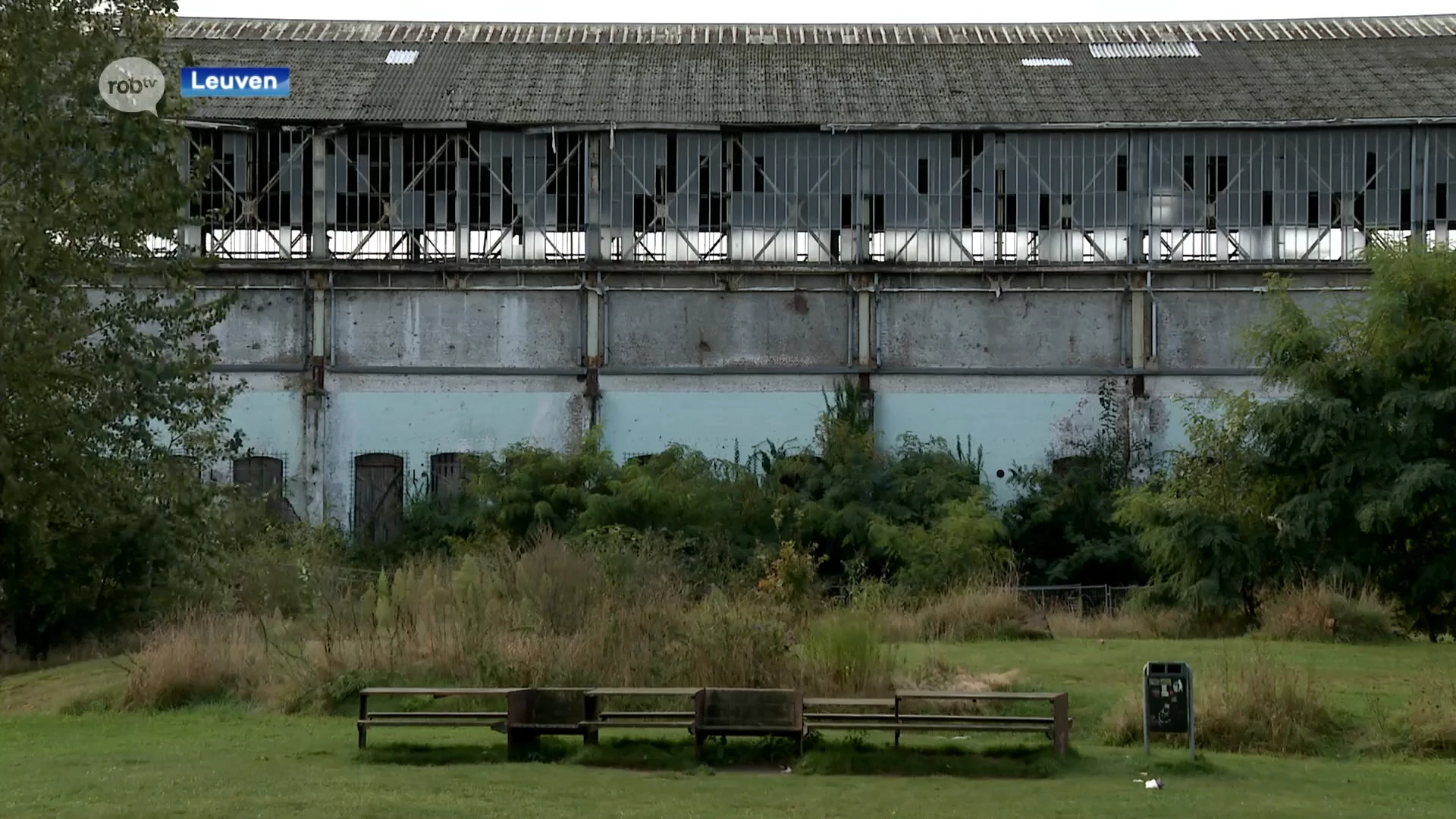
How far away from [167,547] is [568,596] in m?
7.65

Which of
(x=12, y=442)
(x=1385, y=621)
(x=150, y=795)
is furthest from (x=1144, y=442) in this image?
(x=150, y=795)

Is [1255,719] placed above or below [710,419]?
below

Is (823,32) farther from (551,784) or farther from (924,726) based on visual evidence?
(551,784)

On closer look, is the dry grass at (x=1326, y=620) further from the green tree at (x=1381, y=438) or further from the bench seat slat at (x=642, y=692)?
the bench seat slat at (x=642, y=692)

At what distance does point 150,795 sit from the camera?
14.0 m

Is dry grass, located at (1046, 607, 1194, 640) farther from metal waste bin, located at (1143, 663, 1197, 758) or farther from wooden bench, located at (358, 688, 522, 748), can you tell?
wooden bench, located at (358, 688, 522, 748)

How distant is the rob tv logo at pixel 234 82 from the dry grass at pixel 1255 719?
25970mm

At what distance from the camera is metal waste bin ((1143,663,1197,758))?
1611 centimetres

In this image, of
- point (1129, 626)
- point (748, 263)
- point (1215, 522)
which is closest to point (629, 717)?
point (1129, 626)

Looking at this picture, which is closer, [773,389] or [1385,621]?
[1385,621]

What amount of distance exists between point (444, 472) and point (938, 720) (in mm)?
22566

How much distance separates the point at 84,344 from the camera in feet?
79.8

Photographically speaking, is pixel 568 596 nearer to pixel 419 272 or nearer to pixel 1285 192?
pixel 419 272

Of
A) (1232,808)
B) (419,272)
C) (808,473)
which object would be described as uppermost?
(419,272)
